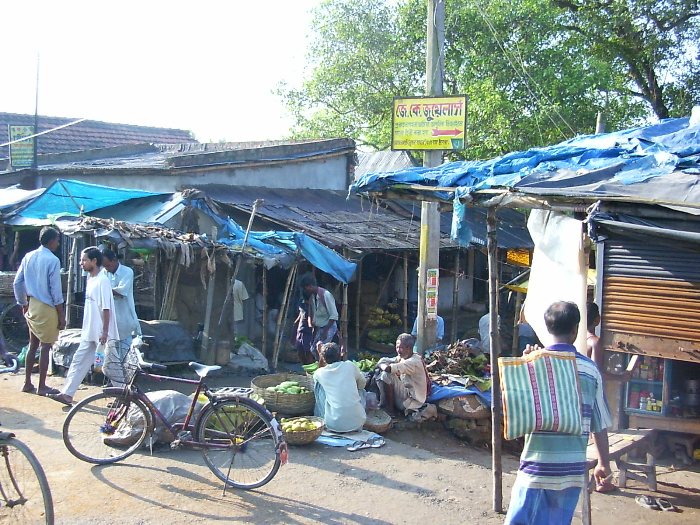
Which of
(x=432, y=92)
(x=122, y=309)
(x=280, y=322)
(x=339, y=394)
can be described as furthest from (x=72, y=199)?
(x=339, y=394)

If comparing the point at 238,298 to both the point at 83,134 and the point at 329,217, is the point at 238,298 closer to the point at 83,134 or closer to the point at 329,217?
the point at 329,217

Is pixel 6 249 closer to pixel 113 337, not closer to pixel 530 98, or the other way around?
pixel 113 337

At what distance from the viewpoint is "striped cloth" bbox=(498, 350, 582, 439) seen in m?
3.71

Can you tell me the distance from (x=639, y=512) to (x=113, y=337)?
5.62 meters

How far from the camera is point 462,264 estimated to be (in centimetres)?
1761

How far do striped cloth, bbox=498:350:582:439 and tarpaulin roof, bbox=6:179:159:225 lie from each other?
1020cm

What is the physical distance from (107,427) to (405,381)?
3.50 meters

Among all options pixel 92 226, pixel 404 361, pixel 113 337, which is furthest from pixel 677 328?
pixel 92 226

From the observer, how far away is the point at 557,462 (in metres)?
3.80

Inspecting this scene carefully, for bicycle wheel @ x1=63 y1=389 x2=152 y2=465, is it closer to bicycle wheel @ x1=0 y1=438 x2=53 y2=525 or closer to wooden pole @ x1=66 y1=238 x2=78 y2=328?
bicycle wheel @ x1=0 y1=438 x2=53 y2=525

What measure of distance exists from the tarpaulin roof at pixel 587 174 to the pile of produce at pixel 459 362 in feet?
10.9

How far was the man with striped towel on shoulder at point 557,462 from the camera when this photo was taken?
3.80 meters

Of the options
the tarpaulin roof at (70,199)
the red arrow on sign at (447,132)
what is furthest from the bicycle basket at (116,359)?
the tarpaulin roof at (70,199)

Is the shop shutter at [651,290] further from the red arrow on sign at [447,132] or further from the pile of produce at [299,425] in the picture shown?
the red arrow on sign at [447,132]
